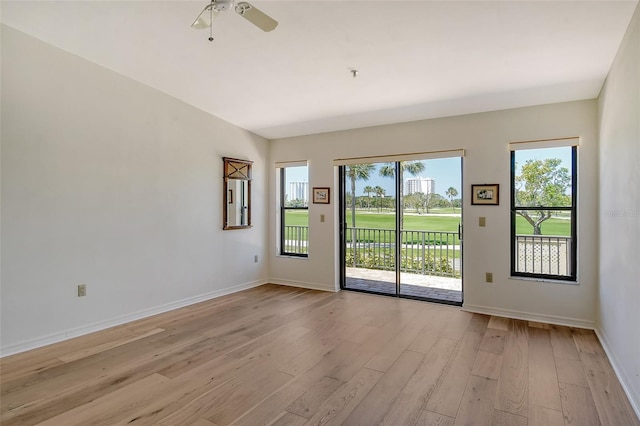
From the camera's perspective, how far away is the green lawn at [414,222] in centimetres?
405

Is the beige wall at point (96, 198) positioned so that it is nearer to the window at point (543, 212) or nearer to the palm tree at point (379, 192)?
the palm tree at point (379, 192)

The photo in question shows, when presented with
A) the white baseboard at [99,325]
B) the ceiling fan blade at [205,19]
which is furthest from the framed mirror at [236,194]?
the ceiling fan blade at [205,19]

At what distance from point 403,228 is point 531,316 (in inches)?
75.4

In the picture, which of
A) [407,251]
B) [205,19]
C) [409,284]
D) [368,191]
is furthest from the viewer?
[407,251]

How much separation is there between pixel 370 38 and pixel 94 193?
3.21m

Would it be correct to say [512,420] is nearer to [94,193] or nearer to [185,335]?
[185,335]

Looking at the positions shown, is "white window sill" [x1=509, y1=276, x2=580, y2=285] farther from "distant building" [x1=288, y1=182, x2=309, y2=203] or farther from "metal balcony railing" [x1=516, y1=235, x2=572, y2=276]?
"distant building" [x1=288, y1=182, x2=309, y2=203]

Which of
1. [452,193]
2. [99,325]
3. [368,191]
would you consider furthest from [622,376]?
[99,325]

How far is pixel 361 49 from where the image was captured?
9.93 feet

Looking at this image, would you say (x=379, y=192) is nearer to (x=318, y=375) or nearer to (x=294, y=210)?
(x=294, y=210)

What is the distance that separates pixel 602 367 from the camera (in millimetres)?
2771

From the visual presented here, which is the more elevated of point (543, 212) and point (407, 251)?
point (543, 212)

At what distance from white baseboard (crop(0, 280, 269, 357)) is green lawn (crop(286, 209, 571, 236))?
161cm

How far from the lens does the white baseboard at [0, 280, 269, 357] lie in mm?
3055
